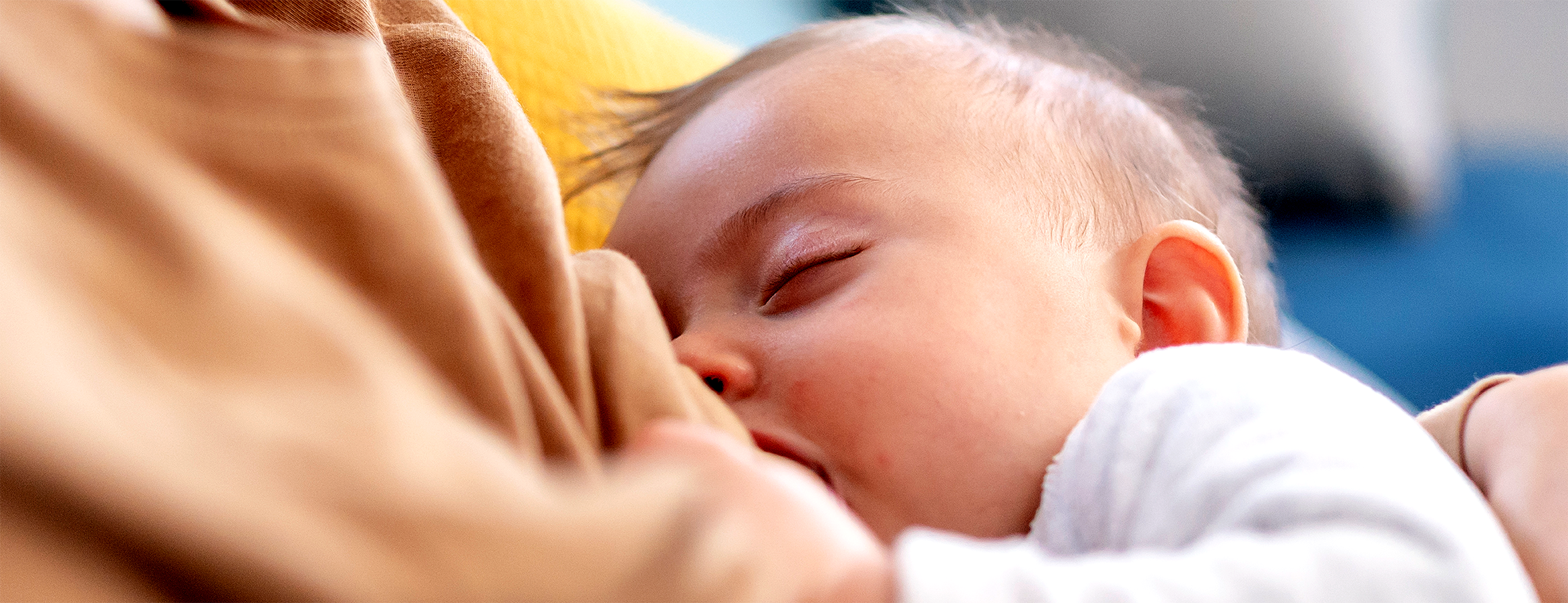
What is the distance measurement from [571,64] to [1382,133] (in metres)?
1.95

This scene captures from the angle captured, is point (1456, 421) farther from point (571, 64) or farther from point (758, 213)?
point (571, 64)

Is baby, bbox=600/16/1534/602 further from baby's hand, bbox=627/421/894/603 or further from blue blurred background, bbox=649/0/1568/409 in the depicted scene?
blue blurred background, bbox=649/0/1568/409

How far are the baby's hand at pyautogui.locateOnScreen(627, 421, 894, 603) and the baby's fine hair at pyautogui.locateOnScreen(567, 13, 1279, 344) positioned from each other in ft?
1.28

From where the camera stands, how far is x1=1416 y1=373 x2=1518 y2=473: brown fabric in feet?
1.89

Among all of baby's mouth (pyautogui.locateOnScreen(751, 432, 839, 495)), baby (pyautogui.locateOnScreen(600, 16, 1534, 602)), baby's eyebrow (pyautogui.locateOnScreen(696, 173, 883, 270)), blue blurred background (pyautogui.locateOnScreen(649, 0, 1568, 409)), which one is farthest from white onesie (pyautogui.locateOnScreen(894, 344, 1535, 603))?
blue blurred background (pyautogui.locateOnScreen(649, 0, 1568, 409))

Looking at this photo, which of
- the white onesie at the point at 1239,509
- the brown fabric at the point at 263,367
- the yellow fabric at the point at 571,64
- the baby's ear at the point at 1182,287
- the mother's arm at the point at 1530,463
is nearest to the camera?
the brown fabric at the point at 263,367

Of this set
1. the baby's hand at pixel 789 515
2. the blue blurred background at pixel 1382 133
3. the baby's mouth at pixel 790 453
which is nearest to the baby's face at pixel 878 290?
the baby's mouth at pixel 790 453

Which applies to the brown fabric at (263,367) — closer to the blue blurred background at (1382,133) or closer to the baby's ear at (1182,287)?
the baby's ear at (1182,287)

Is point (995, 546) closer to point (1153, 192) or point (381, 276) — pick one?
point (381, 276)

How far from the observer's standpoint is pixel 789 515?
31 cm

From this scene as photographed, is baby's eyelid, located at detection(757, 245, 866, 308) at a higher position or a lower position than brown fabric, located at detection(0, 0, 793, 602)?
lower

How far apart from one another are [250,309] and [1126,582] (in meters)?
0.27

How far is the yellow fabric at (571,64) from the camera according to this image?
2.98ft

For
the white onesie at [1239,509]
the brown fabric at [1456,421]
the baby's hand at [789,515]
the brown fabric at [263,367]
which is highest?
the brown fabric at [263,367]
